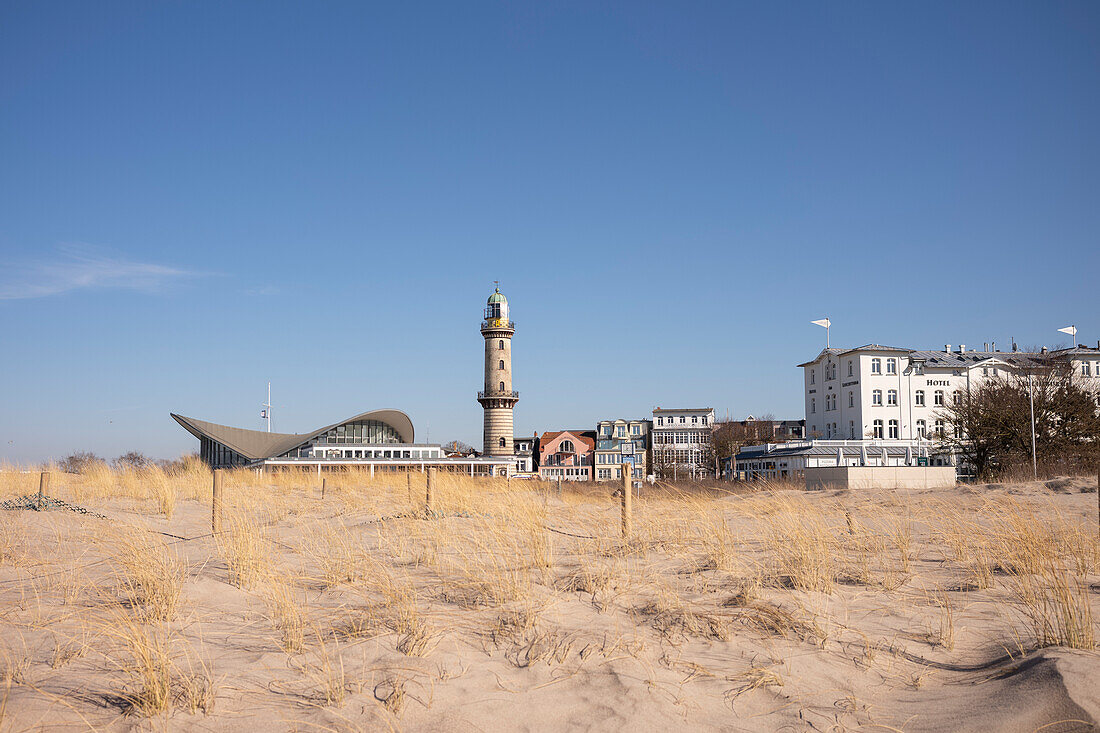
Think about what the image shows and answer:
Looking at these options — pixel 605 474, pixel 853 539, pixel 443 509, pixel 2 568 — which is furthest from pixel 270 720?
pixel 605 474

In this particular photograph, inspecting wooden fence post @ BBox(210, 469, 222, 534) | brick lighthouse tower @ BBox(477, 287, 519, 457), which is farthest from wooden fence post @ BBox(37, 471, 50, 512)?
brick lighthouse tower @ BBox(477, 287, 519, 457)

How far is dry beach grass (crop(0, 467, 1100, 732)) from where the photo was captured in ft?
13.0

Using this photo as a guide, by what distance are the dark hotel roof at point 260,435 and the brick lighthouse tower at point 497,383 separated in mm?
7364

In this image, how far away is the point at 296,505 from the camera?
44.2ft

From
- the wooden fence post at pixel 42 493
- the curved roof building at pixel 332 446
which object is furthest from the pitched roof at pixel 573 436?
the wooden fence post at pixel 42 493

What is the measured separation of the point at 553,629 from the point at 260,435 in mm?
60784

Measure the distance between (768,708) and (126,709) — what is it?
11.2 feet

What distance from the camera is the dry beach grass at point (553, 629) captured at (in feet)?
13.0

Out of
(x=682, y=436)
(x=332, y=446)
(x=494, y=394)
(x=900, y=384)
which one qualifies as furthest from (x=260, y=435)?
(x=900, y=384)

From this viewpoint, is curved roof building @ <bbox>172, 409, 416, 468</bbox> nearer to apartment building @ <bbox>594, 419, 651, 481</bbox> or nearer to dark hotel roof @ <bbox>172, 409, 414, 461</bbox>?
dark hotel roof @ <bbox>172, 409, 414, 461</bbox>

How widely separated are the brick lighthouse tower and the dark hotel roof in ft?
24.2

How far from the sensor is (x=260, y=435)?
61.1 meters

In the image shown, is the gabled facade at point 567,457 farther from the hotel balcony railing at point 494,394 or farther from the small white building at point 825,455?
the small white building at point 825,455

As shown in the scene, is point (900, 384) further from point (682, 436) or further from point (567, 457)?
point (567, 457)
